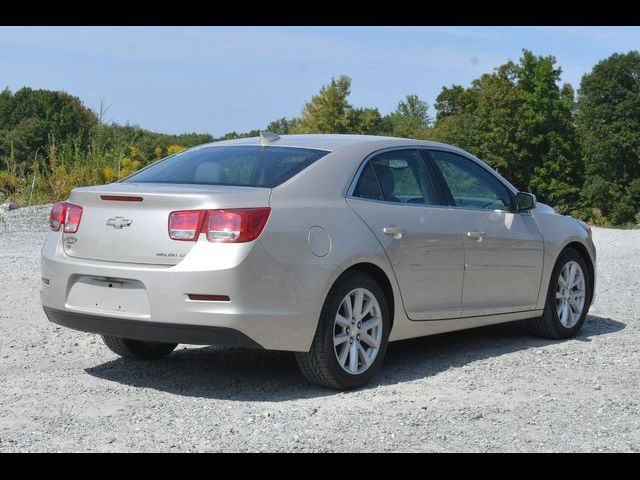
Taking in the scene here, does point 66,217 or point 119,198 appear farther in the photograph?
point 66,217

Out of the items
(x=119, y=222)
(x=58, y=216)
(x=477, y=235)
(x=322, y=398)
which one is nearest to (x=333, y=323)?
(x=322, y=398)

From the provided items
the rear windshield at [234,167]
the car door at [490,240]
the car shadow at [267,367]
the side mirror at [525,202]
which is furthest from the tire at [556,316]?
the rear windshield at [234,167]

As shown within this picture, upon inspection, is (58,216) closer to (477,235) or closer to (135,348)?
(135,348)

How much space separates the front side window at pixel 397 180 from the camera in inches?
266

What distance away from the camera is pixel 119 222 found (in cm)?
604

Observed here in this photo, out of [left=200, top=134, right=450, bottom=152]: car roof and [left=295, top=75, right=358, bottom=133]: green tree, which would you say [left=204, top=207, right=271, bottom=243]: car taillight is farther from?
[left=295, top=75, right=358, bottom=133]: green tree

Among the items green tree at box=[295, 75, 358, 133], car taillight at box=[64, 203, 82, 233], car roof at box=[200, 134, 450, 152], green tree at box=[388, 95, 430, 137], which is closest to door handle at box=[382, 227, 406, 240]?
car roof at box=[200, 134, 450, 152]

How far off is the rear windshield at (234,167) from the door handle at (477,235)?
1425 millimetres

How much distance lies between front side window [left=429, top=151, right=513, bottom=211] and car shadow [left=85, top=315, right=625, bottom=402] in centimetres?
117

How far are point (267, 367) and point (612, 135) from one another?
67.8 m

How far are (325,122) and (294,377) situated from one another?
243 feet

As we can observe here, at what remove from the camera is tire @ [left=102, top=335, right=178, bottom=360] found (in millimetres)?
7148

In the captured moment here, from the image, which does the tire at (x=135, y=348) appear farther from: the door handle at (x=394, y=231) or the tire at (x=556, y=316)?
the tire at (x=556, y=316)

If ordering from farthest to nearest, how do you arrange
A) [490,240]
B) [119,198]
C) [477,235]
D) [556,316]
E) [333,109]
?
1. [333,109]
2. [556,316]
3. [490,240]
4. [477,235]
5. [119,198]
